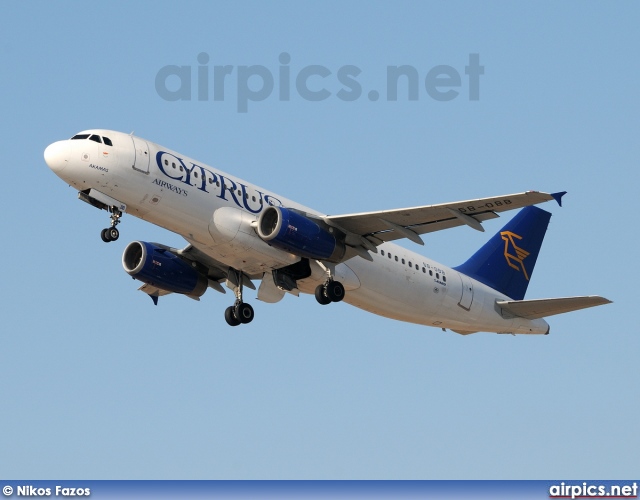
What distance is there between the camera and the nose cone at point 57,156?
4200 cm

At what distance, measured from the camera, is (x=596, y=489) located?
4125 centimetres

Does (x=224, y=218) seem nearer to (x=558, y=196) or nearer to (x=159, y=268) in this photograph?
(x=159, y=268)

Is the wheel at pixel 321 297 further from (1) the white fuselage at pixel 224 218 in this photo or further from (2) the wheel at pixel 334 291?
(1) the white fuselage at pixel 224 218

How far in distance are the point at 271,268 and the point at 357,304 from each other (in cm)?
383

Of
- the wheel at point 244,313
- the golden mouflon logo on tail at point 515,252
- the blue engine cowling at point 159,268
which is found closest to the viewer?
the blue engine cowling at point 159,268

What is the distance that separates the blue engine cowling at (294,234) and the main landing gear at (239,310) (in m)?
5.06

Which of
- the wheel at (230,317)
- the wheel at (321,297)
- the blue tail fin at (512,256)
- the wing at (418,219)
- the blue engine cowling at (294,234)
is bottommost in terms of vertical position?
the wheel at (321,297)

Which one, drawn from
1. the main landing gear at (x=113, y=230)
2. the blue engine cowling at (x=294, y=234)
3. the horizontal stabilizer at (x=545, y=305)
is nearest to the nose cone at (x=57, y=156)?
the main landing gear at (x=113, y=230)

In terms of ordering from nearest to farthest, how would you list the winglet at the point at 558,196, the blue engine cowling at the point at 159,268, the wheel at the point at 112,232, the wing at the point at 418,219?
1. the winglet at the point at 558,196
2. the wing at the point at 418,219
3. the wheel at the point at 112,232
4. the blue engine cowling at the point at 159,268

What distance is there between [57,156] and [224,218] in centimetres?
603

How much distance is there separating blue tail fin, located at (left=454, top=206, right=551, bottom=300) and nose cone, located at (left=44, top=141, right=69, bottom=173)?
712 inches

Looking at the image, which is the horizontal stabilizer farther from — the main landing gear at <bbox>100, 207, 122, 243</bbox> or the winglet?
the main landing gear at <bbox>100, 207, 122, 243</bbox>

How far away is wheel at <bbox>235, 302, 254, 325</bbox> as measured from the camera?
160 ft

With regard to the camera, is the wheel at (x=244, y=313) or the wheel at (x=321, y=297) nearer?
the wheel at (x=321, y=297)
